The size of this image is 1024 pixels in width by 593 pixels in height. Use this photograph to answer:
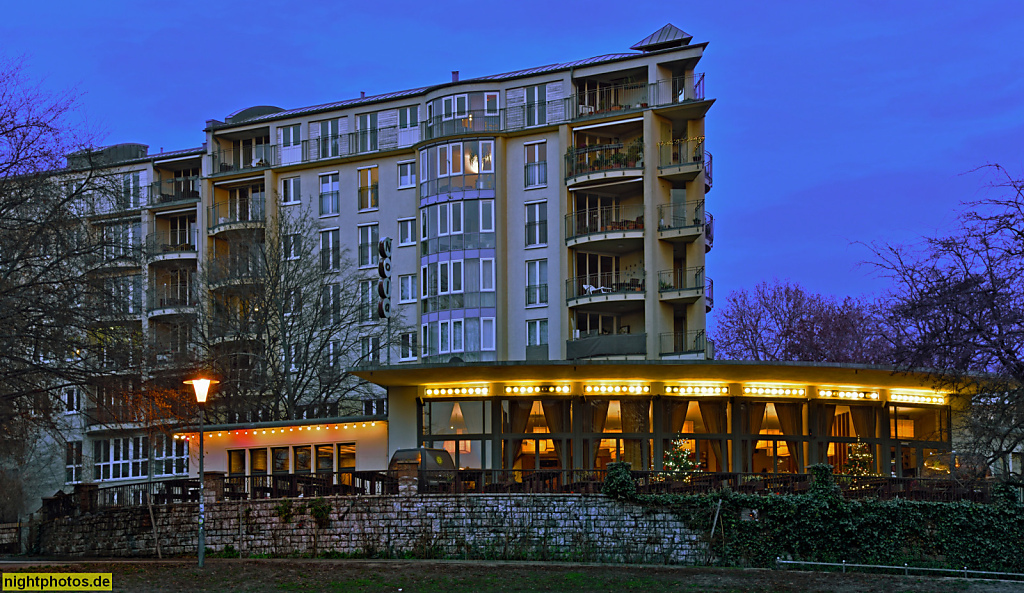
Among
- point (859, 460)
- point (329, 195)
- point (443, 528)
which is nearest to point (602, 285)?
point (329, 195)

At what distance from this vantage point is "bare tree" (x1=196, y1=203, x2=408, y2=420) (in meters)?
50.4

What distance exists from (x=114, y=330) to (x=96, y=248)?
6.26ft

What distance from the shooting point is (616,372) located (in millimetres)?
35781

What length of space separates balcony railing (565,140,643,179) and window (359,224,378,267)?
10491mm

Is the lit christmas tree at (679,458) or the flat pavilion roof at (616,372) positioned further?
the lit christmas tree at (679,458)

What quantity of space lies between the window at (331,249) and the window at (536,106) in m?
11.1

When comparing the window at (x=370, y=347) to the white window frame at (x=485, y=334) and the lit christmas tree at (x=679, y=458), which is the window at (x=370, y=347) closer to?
the white window frame at (x=485, y=334)

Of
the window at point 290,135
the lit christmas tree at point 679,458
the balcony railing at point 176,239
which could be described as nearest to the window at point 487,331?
the window at point 290,135

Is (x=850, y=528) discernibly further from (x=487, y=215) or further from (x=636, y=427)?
(x=487, y=215)

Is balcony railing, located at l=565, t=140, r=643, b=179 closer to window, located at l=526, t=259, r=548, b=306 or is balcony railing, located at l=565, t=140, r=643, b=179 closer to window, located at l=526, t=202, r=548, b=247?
window, located at l=526, t=202, r=548, b=247

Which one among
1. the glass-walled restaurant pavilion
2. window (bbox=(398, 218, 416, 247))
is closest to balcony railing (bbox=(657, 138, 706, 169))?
window (bbox=(398, 218, 416, 247))

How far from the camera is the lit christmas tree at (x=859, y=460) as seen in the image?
3825 centimetres

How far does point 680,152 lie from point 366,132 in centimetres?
1592

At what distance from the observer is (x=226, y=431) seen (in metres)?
39.6
